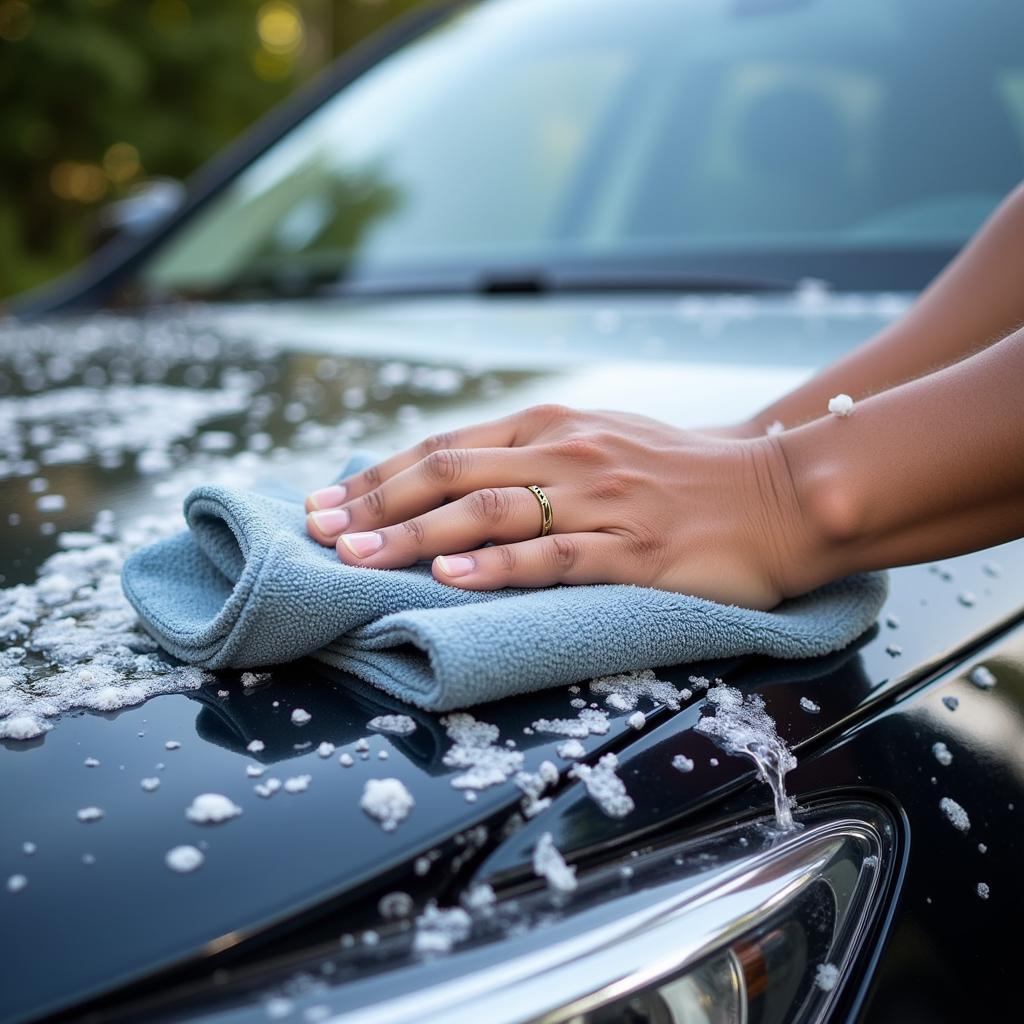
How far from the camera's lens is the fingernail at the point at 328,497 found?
94cm

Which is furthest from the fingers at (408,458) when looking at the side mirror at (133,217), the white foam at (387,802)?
the side mirror at (133,217)

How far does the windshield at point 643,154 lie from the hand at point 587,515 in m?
0.90

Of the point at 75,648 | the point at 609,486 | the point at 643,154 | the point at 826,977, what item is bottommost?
the point at 826,977

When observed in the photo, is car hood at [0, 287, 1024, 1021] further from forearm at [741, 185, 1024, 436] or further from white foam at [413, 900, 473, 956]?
forearm at [741, 185, 1024, 436]

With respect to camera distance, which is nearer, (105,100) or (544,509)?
(544,509)

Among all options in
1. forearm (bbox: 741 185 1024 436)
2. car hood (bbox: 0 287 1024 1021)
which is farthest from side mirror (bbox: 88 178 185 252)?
forearm (bbox: 741 185 1024 436)

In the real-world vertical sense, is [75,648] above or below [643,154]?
below

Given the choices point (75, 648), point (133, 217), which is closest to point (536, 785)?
point (75, 648)

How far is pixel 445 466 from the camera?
2.97 ft

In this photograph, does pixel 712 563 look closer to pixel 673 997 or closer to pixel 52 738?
pixel 673 997

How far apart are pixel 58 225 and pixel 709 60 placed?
10970mm

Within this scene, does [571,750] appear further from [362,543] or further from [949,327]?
[949,327]

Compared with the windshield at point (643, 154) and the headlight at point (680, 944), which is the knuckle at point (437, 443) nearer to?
the headlight at point (680, 944)

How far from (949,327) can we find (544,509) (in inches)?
23.1
